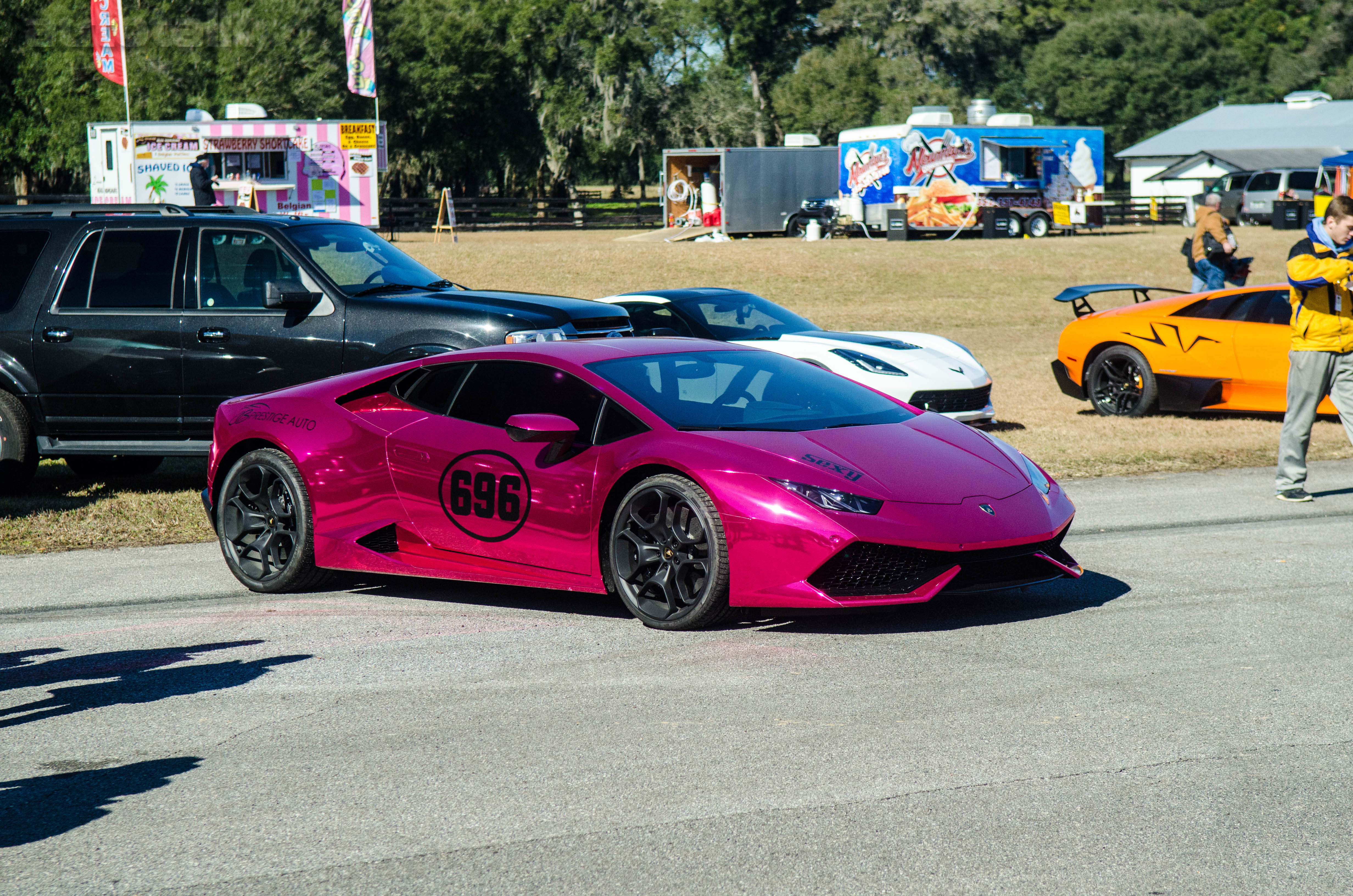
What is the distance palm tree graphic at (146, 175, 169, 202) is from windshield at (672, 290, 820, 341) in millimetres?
25700

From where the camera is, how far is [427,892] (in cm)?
363

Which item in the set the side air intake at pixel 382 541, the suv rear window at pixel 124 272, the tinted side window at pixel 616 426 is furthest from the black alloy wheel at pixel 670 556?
the suv rear window at pixel 124 272

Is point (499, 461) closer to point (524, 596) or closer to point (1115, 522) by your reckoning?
point (524, 596)

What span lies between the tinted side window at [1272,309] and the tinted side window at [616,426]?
8.87 m

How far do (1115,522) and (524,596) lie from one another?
3.98m

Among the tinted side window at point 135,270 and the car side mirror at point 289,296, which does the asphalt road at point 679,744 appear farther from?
the tinted side window at point 135,270

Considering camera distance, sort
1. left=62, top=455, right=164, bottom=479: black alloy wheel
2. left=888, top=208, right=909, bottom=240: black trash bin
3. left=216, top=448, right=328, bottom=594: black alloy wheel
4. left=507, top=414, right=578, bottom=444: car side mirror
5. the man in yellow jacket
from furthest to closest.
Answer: left=888, top=208, right=909, bottom=240: black trash bin
left=62, top=455, right=164, bottom=479: black alloy wheel
the man in yellow jacket
left=216, top=448, right=328, bottom=594: black alloy wheel
left=507, top=414, right=578, bottom=444: car side mirror

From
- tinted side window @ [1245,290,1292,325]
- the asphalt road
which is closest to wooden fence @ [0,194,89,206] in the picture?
tinted side window @ [1245,290,1292,325]

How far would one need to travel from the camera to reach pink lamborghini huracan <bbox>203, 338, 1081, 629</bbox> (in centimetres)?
607

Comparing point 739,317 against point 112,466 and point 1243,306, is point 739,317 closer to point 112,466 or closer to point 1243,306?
point 1243,306

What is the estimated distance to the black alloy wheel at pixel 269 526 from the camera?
24.3 feet

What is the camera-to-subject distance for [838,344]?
1309cm

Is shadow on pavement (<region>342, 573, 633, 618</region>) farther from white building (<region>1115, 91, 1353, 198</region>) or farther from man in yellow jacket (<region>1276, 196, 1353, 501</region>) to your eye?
white building (<region>1115, 91, 1353, 198</region>)

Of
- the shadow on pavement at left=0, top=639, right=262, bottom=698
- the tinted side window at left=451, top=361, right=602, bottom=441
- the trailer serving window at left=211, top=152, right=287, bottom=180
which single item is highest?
the trailer serving window at left=211, top=152, right=287, bottom=180
